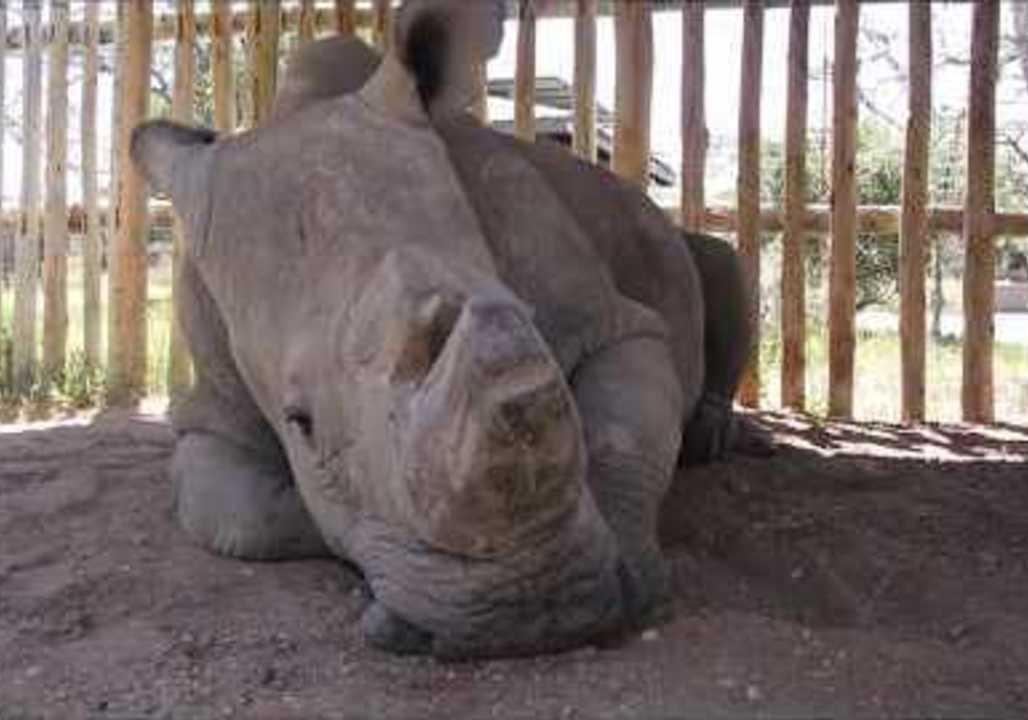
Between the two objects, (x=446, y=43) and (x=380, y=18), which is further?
(x=380, y=18)

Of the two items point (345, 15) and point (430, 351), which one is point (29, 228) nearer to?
point (345, 15)

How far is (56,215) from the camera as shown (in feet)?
29.8

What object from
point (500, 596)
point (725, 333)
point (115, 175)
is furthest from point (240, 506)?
point (115, 175)

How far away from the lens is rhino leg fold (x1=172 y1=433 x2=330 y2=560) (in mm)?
4297

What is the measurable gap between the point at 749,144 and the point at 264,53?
2258 mm

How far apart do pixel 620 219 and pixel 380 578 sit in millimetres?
1929

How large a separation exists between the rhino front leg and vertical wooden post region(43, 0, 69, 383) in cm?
538

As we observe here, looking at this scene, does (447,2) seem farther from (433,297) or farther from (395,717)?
A: (395,717)

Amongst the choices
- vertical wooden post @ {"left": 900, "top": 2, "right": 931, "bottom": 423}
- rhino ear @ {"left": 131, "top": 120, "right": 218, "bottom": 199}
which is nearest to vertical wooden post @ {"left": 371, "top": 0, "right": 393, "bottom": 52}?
vertical wooden post @ {"left": 900, "top": 2, "right": 931, "bottom": 423}

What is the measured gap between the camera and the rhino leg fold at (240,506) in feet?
14.1

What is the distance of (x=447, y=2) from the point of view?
13.1 feet

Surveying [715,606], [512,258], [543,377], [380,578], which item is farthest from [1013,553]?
[543,377]

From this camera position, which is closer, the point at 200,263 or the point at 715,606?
the point at 715,606

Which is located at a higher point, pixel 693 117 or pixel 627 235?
pixel 693 117
